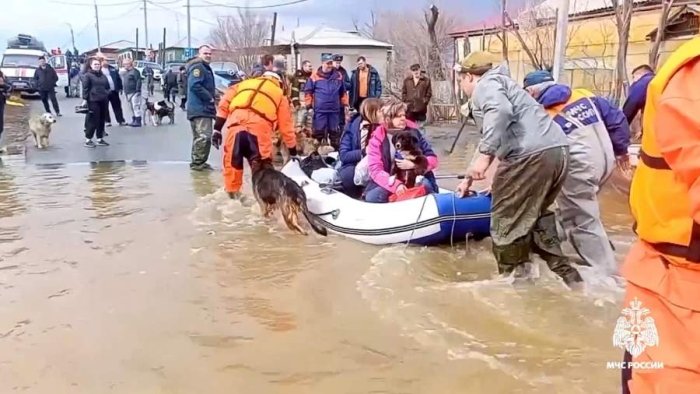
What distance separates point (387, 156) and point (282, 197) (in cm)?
105

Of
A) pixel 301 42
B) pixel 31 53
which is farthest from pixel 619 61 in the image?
pixel 31 53

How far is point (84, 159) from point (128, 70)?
18.4 feet

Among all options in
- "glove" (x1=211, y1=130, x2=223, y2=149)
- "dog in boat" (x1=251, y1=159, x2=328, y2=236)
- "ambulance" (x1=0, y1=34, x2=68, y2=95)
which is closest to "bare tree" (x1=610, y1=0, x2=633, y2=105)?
"glove" (x1=211, y1=130, x2=223, y2=149)

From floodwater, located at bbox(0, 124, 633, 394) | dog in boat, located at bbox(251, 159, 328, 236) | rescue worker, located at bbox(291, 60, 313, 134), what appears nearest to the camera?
floodwater, located at bbox(0, 124, 633, 394)

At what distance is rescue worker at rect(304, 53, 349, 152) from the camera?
11.1m

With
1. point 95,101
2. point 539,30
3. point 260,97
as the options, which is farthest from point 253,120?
point 539,30

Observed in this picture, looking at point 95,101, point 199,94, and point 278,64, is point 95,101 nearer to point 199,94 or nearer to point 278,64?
point 199,94

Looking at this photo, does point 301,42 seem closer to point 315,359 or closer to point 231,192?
point 231,192

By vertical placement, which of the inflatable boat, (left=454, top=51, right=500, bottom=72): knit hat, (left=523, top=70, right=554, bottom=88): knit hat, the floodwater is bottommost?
the floodwater

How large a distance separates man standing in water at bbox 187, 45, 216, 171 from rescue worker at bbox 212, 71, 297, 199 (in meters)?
2.41

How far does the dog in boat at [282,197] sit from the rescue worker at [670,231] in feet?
16.2

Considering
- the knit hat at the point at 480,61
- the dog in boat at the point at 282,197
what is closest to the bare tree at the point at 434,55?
the dog in boat at the point at 282,197

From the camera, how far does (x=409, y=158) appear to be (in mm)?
6410

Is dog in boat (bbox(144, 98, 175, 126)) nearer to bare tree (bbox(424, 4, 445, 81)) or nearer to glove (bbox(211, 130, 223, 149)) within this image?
bare tree (bbox(424, 4, 445, 81))
